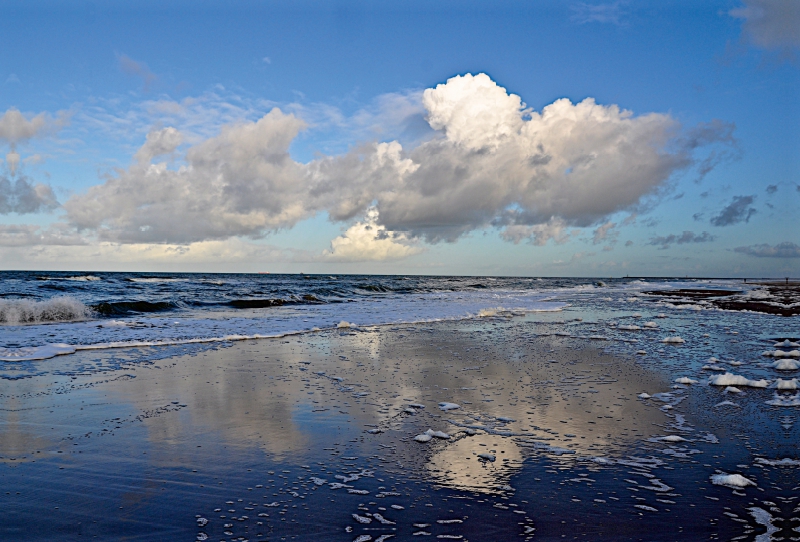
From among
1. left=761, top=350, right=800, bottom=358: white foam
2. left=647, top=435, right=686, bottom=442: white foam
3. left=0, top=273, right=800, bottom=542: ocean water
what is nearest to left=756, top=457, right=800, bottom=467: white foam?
left=0, top=273, right=800, bottom=542: ocean water

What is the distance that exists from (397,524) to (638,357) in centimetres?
844

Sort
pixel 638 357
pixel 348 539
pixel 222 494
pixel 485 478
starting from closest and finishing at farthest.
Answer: pixel 348 539 < pixel 222 494 < pixel 485 478 < pixel 638 357

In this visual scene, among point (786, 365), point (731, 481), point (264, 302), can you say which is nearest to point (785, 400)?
point (786, 365)

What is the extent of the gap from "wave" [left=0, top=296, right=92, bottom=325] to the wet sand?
12.0 m

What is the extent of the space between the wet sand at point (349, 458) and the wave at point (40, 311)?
1204cm

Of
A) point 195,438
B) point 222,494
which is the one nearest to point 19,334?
point 195,438

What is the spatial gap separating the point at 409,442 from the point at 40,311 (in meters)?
19.0

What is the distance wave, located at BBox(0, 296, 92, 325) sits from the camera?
17.6 metres

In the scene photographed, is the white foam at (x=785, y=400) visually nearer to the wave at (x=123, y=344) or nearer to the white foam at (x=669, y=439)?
the white foam at (x=669, y=439)

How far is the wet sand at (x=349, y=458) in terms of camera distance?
3531mm

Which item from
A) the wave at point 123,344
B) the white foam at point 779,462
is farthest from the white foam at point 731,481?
the wave at point 123,344

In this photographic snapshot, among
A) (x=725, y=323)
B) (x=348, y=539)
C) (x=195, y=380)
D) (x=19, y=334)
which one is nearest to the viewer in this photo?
(x=348, y=539)

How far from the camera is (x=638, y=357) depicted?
10336 millimetres

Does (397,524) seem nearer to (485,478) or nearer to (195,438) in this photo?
(485,478)
